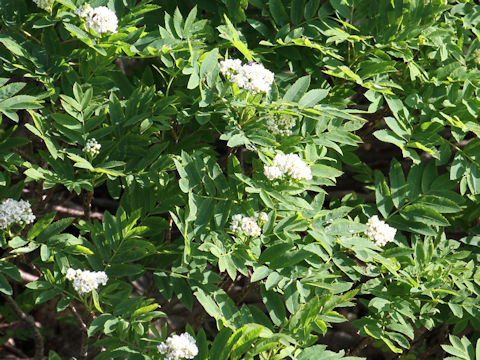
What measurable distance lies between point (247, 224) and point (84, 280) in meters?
0.53

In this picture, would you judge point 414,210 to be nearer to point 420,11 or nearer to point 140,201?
point 420,11

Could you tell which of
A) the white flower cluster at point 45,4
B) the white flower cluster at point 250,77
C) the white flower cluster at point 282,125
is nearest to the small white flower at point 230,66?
the white flower cluster at point 250,77

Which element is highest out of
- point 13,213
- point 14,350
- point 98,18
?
point 98,18

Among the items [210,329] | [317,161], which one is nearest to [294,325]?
[317,161]

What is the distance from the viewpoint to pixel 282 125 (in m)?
2.28

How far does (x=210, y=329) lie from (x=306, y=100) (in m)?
1.63

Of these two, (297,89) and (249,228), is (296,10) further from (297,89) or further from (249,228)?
(249,228)

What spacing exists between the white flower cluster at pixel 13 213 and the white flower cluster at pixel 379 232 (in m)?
1.15

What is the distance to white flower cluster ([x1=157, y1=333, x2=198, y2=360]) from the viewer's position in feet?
6.32

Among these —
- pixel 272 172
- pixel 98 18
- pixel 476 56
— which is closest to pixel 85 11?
pixel 98 18

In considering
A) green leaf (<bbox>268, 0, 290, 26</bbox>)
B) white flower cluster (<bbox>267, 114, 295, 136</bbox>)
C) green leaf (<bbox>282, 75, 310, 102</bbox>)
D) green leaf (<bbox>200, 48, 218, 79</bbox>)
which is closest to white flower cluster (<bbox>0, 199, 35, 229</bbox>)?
green leaf (<bbox>200, 48, 218, 79</bbox>)

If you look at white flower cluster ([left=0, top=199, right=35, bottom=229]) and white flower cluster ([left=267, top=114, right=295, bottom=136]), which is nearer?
white flower cluster ([left=0, top=199, right=35, bottom=229])

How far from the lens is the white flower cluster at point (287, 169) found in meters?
2.03

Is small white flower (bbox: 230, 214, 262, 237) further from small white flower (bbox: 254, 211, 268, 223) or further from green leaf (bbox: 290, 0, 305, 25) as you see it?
green leaf (bbox: 290, 0, 305, 25)
